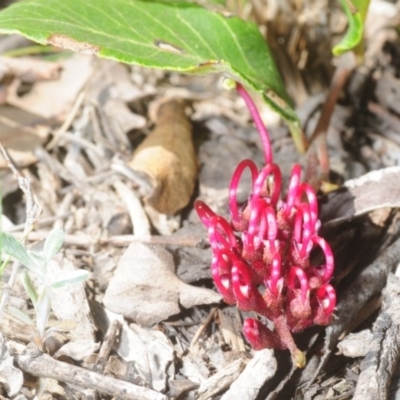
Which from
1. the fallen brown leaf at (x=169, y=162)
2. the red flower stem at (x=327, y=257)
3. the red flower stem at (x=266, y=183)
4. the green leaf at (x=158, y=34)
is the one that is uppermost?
the green leaf at (x=158, y=34)

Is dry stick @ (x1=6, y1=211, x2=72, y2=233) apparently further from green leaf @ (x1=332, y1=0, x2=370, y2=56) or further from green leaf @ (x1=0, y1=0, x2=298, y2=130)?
green leaf @ (x1=332, y1=0, x2=370, y2=56)

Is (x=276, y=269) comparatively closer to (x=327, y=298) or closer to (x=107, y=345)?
(x=327, y=298)

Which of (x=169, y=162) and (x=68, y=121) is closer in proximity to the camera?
(x=169, y=162)

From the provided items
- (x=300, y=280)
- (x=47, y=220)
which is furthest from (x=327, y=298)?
(x=47, y=220)

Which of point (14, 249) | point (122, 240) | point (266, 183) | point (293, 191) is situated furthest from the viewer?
point (122, 240)

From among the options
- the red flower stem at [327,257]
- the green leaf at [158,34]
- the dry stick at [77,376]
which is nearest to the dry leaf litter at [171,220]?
the dry stick at [77,376]

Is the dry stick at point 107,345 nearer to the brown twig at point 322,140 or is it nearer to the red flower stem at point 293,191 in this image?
the red flower stem at point 293,191
